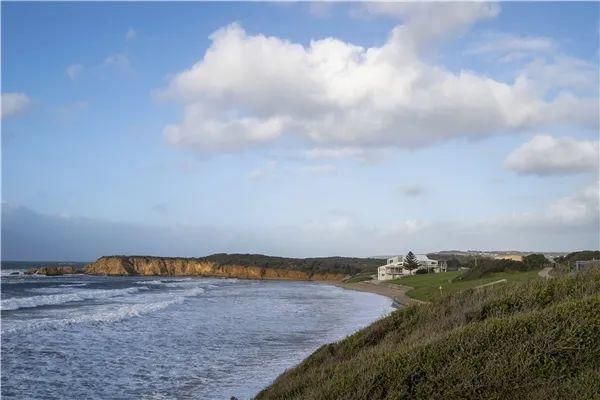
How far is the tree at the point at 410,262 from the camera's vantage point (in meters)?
95.6

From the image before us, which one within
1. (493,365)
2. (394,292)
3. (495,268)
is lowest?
(394,292)

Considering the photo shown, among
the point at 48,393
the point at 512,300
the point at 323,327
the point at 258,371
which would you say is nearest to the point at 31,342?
the point at 48,393

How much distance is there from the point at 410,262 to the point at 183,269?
72058mm

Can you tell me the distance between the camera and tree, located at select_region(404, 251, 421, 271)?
95562mm

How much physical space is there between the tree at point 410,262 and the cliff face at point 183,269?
35366 mm

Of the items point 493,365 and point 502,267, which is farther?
point 502,267

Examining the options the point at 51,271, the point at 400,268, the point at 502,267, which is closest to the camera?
the point at 502,267

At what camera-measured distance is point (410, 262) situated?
319 ft

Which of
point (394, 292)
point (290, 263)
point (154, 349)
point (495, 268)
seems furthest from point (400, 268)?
point (154, 349)

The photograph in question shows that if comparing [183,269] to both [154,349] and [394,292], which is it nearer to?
[394,292]

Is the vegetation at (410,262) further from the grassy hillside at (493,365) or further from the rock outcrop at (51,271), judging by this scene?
the grassy hillside at (493,365)

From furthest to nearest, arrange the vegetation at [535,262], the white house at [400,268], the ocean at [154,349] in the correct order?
1. the white house at [400,268]
2. the vegetation at [535,262]
3. the ocean at [154,349]

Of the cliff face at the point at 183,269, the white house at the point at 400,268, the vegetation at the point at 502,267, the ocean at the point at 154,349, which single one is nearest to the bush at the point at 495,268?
the vegetation at the point at 502,267

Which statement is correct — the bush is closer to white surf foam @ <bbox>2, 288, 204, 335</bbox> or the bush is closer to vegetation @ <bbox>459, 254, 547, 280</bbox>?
vegetation @ <bbox>459, 254, 547, 280</bbox>
